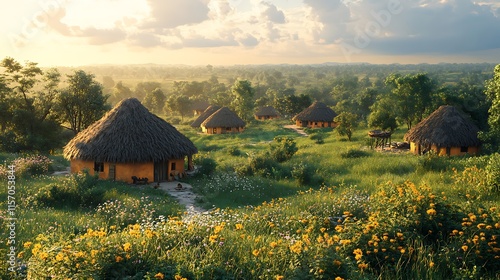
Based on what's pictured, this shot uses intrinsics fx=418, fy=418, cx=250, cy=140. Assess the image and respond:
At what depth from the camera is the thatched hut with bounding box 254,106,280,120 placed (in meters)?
58.6

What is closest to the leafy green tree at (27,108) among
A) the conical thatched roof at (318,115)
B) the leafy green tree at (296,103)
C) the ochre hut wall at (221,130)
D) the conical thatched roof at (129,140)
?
the conical thatched roof at (129,140)

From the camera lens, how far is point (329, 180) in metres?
17.3

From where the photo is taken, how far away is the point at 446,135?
24.6m

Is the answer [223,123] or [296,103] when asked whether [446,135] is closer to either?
[223,123]

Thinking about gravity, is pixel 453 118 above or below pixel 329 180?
above

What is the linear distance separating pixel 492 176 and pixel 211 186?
9.68m

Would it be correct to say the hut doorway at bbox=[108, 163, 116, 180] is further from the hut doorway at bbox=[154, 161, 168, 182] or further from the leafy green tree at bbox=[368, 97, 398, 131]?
the leafy green tree at bbox=[368, 97, 398, 131]

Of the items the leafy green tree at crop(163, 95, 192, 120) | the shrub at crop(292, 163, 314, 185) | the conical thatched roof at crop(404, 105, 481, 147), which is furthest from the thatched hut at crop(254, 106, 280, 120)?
the shrub at crop(292, 163, 314, 185)

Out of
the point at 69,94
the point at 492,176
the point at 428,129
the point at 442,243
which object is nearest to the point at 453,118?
the point at 428,129

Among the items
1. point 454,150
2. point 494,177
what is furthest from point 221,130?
point 494,177

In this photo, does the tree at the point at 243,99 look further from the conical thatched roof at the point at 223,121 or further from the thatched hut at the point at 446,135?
the thatched hut at the point at 446,135

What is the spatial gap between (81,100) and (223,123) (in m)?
17.2

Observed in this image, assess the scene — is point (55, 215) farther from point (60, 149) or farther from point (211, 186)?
point (60, 149)

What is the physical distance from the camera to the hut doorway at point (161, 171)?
19.6m
